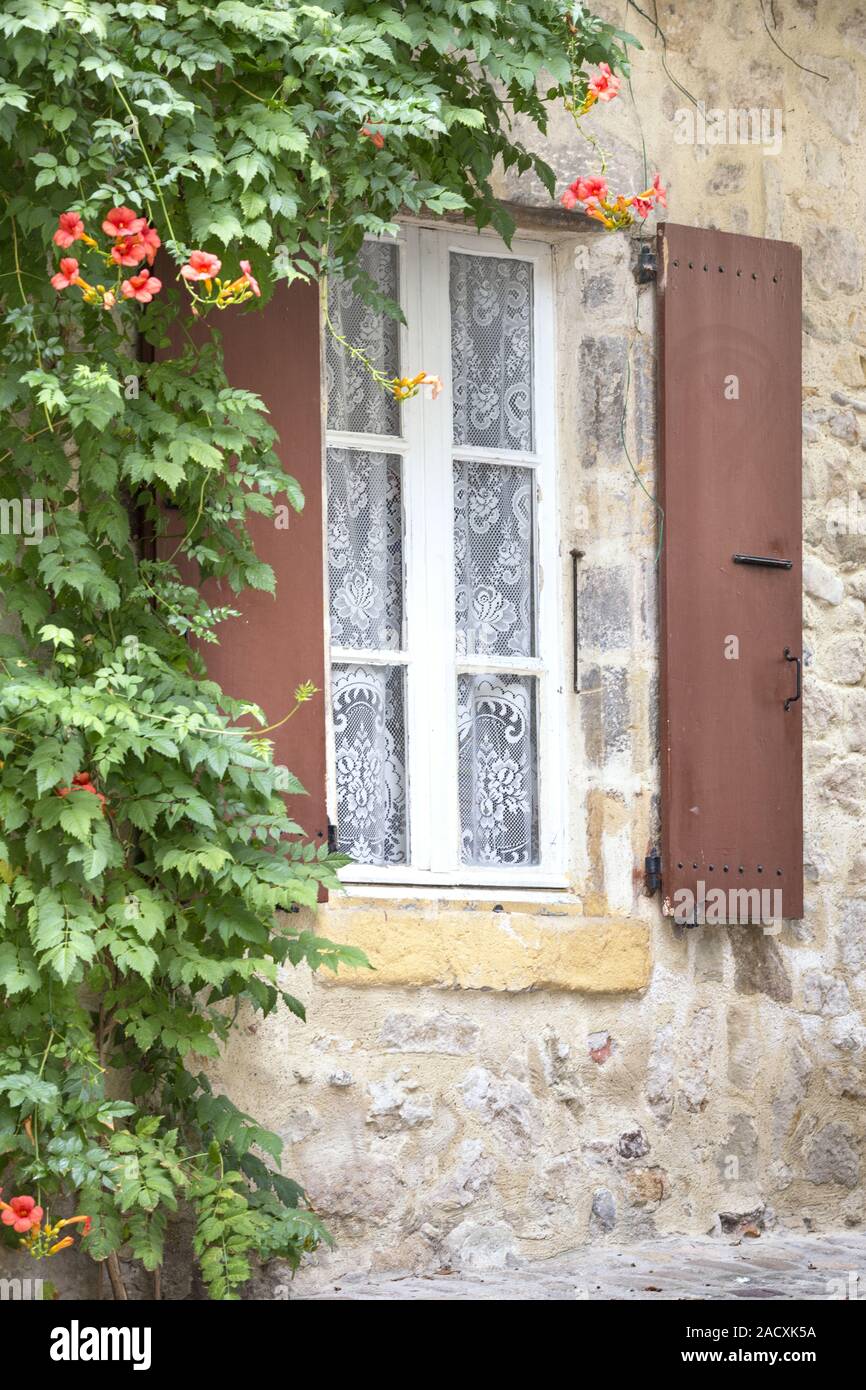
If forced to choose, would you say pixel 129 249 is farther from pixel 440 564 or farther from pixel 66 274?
pixel 440 564

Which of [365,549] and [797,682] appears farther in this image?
[797,682]

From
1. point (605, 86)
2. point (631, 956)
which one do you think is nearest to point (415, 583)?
point (631, 956)

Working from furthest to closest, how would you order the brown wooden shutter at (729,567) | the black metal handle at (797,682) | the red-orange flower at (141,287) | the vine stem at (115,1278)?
the black metal handle at (797,682)
the brown wooden shutter at (729,567)
the vine stem at (115,1278)
the red-orange flower at (141,287)

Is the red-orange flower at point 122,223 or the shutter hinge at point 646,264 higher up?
the shutter hinge at point 646,264

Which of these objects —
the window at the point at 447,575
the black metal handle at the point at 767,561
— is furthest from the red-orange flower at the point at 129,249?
the black metal handle at the point at 767,561

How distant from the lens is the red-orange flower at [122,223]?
383cm

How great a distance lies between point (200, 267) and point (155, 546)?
30.2 inches

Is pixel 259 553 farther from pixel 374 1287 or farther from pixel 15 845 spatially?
pixel 374 1287

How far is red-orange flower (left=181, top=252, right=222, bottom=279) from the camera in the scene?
382 centimetres

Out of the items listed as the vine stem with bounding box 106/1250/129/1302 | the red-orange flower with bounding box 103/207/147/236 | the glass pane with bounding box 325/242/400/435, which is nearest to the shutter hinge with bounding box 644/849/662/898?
the glass pane with bounding box 325/242/400/435

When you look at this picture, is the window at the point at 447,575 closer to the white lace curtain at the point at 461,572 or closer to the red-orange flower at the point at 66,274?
the white lace curtain at the point at 461,572

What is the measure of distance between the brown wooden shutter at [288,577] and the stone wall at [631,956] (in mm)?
402

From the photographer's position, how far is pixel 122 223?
3.84 metres

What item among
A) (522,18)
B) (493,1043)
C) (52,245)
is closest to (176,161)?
(52,245)
